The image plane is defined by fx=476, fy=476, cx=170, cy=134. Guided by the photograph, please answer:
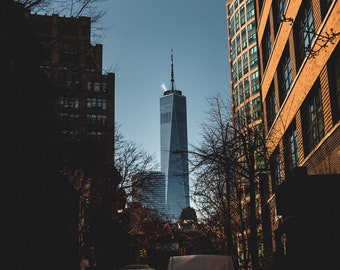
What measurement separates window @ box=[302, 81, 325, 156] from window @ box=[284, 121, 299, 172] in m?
2.07

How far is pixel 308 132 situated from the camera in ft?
70.7

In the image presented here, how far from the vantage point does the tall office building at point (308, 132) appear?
15734 millimetres

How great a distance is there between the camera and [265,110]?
109ft

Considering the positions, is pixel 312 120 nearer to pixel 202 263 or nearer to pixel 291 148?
pixel 291 148

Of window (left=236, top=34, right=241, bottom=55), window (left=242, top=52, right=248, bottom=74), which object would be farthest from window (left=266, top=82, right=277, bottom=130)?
window (left=236, top=34, right=241, bottom=55)

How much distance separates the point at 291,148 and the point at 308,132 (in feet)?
12.6

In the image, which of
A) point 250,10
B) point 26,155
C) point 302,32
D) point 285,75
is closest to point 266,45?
point 285,75

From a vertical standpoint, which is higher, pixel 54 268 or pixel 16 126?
pixel 16 126

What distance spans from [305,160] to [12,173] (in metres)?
12.6

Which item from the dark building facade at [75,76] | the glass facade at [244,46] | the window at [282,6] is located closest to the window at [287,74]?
the window at [282,6]

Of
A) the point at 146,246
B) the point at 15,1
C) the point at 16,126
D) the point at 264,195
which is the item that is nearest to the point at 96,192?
the point at 264,195

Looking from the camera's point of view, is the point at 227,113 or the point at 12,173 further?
the point at 227,113

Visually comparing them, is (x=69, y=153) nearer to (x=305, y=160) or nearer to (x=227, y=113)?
(x=227, y=113)

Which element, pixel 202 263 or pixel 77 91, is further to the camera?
pixel 77 91
